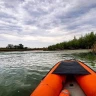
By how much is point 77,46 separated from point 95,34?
11.4m

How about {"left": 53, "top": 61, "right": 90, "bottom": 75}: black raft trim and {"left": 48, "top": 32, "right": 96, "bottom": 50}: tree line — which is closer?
{"left": 53, "top": 61, "right": 90, "bottom": 75}: black raft trim

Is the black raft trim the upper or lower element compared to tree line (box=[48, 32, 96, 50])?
lower

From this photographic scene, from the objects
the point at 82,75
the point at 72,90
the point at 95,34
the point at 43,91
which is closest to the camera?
the point at 43,91

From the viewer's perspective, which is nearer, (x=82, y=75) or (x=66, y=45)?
(x=82, y=75)

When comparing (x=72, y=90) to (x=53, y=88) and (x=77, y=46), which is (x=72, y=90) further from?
(x=77, y=46)

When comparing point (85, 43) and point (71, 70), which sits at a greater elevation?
point (85, 43)

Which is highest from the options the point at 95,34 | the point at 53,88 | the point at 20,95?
the point at 95,34

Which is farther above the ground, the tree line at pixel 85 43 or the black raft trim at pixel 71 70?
the tree line at pixel 85 43

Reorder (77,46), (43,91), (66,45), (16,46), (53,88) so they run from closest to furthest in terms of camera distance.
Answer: (43,91), (53,88), (77,46), (66,45), (16,46)

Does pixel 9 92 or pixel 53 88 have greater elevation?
pixel 53 88

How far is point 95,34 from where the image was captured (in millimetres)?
56312

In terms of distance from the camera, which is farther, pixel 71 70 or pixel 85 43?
pixel 85 43

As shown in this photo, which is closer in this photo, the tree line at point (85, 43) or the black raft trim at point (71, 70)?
the black raft trim at point (71, 70)

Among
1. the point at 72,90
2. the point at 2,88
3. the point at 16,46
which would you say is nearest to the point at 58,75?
the point at 72,90
